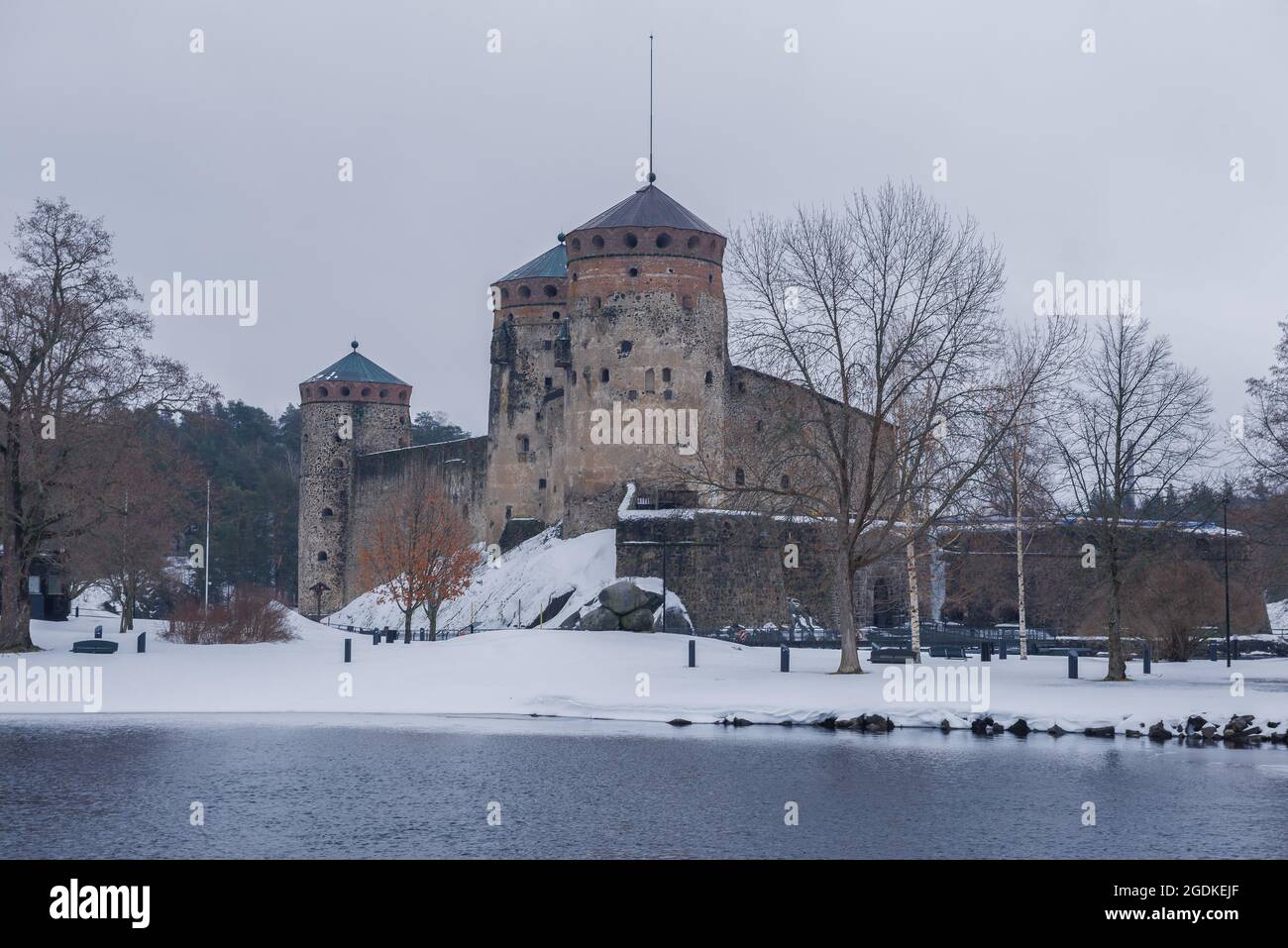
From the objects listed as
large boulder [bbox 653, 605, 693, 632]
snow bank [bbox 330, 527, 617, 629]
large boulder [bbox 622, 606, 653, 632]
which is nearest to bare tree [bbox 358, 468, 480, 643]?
snow bank [bbox 330, 527, 617, 629]

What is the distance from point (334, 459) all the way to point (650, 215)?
90.7 feet

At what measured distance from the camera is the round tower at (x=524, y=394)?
66.3 metres

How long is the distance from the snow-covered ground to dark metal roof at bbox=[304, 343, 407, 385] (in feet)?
122

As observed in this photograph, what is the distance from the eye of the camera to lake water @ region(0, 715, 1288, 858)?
15688 millimetres

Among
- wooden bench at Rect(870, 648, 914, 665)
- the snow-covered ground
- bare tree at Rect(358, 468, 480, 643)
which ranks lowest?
the snow-covered ground

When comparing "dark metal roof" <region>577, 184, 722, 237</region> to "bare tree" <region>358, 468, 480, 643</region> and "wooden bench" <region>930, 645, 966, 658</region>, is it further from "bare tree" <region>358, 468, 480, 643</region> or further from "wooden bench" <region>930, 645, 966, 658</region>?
"wooden bench" <region>930, 645, 966, 658</region>

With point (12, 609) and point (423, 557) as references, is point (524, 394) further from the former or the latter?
point (12, 609)

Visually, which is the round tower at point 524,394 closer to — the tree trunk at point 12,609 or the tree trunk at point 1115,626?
the tree trunk at point 12,609

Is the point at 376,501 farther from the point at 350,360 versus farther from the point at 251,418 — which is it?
the point at 251,418

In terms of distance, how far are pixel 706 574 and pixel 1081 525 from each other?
21.1 m

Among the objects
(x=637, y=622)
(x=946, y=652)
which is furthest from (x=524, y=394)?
(x=946, y=652)

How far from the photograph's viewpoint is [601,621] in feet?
149
